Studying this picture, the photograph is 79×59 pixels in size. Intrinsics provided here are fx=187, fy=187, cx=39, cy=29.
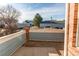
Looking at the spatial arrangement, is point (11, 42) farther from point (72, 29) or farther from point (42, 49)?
point (72, 29)

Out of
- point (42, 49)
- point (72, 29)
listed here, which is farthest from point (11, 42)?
point (72, 29)

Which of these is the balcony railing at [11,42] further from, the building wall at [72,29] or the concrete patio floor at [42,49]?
the building wall at [72,29]

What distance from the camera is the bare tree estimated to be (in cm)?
270

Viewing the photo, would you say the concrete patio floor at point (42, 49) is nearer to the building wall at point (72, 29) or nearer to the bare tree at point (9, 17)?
the building wall at point (72, 29)

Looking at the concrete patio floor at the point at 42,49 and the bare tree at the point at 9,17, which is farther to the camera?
the concrete patio floor at the point at 42,49

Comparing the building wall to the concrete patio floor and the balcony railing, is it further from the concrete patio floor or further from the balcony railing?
the balcony railing

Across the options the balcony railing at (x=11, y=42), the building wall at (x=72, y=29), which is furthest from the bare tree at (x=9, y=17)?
the building wall at (x=72, y=29)

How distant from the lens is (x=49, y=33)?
2.81 metres

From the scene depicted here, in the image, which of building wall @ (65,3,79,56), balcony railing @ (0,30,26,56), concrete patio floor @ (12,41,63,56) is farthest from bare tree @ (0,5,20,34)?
building wall @ (65,3,79,56)

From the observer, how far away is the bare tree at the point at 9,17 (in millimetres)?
2701

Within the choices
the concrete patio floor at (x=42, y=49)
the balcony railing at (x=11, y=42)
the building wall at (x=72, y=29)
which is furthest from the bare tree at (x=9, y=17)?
the building wall at (x=72, y=29)

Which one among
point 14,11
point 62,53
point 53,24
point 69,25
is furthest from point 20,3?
point 62,53

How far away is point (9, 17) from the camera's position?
2729 millimetres

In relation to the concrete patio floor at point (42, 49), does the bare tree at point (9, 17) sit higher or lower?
higher
